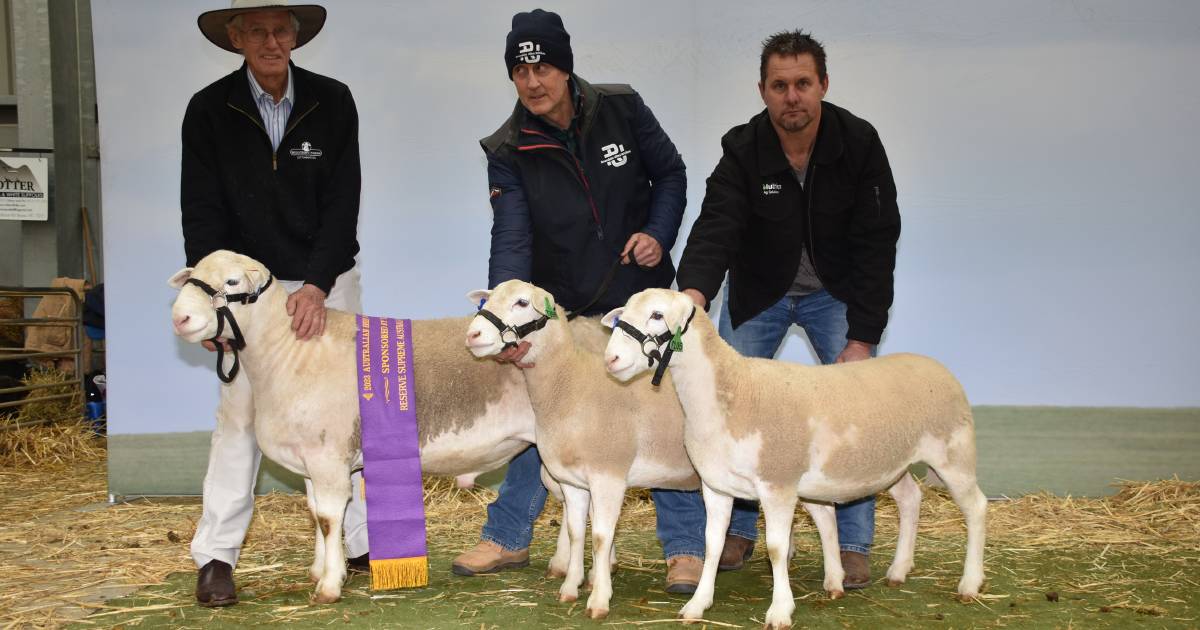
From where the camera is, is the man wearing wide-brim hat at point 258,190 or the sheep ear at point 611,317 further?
the man wearing wide-brim hat at point 258,190

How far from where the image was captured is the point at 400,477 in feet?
15.0

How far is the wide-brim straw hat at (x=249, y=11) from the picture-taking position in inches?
182

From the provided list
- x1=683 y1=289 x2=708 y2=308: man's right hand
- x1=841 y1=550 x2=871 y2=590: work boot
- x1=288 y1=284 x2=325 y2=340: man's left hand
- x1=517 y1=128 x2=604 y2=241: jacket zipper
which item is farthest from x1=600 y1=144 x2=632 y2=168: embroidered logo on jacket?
x1=841 y1=550 x2=871 y2=590: work boot

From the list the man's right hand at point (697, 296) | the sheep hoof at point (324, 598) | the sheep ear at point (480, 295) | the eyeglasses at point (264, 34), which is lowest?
the sheep hoof at point (324, 598)

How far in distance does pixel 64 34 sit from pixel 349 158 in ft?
29.1

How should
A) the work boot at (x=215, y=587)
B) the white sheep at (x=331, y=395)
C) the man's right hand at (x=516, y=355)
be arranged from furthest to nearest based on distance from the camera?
the work boot at (x=215, y=587)
the white sheep at (x=331, y=395)
the man's right hand at (x=516, y=355)

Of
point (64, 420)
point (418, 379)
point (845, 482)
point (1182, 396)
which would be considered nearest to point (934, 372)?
point (845, 482)

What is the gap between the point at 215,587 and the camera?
14.7 feet

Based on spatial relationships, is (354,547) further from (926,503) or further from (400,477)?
(926,503)

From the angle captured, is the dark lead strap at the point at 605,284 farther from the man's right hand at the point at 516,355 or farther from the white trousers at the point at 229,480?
the white trousers at the point at 229,480

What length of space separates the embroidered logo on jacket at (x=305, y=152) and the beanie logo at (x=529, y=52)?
44.4 inches

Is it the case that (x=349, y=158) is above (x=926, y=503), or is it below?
above

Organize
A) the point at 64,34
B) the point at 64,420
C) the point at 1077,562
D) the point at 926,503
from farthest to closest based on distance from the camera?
the point at 64,34, the point at 64,420, the point at 926,503, the point at 1077,562

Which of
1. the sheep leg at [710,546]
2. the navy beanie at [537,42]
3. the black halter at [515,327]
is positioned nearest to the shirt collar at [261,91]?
the navy beanie at [537,42]
